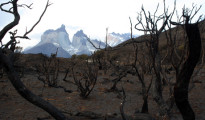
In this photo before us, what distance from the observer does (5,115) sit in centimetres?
469

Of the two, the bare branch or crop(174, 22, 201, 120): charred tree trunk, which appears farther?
the bare branch

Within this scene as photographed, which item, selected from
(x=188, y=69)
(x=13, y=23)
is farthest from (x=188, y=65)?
(x=13, y=23)

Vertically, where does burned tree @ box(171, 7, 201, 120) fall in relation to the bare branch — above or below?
below

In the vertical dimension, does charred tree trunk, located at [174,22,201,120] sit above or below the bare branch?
below

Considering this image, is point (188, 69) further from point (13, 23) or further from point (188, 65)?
point (13, 23)

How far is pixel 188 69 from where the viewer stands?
6.40 feet

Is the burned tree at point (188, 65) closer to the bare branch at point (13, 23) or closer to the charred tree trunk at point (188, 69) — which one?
the charred tree trunk at point (188, 69)

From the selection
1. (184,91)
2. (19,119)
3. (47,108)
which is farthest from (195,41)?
(19,119)

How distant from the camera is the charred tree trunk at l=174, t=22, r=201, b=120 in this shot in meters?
1.74

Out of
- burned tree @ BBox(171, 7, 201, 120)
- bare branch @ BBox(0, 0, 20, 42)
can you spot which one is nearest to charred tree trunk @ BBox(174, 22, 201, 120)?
burned tree @ BBox(171, 7, 201, 120)

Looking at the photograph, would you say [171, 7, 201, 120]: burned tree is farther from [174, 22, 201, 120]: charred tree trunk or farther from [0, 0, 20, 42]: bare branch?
[0, 0, 20, 42]: bare branch

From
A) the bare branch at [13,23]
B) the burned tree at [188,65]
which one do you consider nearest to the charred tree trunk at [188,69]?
the burned tree at [188,65]

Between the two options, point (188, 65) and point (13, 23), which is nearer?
point (188, 65)

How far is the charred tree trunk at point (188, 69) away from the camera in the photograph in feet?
5.69
